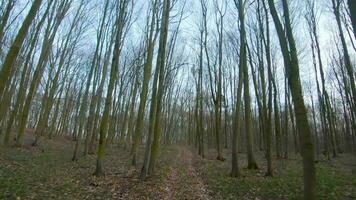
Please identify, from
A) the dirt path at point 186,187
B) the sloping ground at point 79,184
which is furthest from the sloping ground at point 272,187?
the sloping ground at point 79,184

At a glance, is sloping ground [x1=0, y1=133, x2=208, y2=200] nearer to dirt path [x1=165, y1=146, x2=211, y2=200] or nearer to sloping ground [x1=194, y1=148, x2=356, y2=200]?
dirt path [x1=165, y1=146, x2=211, y2=200]

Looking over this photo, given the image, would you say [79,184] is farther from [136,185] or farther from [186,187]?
[186,187]

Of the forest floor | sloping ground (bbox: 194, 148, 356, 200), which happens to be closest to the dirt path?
the forest floor

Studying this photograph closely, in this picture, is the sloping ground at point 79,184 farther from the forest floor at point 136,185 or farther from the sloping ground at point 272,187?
the sloping ground at point 272,187

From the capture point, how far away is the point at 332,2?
16625 mm

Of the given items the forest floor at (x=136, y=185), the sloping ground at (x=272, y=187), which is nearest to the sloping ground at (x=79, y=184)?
the forest floor at (x=136, y=185)

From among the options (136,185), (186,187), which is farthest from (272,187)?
(136,185)

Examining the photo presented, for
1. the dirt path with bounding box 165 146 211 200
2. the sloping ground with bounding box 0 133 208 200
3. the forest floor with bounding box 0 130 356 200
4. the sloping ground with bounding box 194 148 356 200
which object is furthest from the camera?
the dirt path with bounding box 165 146 211 200

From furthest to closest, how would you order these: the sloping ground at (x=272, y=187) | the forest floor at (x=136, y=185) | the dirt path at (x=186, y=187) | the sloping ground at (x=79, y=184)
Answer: the dirt path at (x=186, y=187) < the sloping ground at (x=272, y=187) < the forest floor at (x=136, y=185) < the sloping ground at (x=79, y=184)

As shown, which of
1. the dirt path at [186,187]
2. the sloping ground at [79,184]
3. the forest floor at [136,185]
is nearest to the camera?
the sloping ground at [79,184]

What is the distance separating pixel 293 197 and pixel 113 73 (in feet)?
26.0

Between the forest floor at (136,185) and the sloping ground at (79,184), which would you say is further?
the forest floor at (136,185)

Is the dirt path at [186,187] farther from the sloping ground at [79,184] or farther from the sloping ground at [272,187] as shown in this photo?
the sloping ground at [272,187]

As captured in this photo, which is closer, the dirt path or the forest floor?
the forest floor
